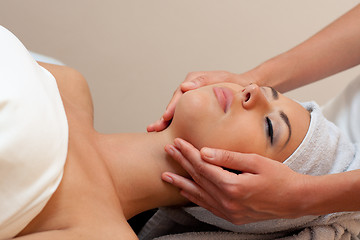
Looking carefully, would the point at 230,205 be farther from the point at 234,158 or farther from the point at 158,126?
the point at 158,126

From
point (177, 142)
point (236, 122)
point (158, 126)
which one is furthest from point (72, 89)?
point (236, 122)

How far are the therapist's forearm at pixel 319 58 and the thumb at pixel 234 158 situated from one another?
1.68ft

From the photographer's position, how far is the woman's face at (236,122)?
117 centimetres

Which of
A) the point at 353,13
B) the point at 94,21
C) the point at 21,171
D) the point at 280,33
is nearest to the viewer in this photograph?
the point at 21,171

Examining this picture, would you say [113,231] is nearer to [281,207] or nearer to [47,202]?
[47,202]

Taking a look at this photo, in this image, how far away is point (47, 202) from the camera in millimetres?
1027

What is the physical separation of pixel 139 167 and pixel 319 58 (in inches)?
30.8

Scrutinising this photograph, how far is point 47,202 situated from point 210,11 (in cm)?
145

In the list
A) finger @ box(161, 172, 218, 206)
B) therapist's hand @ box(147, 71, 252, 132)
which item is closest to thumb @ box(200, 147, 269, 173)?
finger @ box(161, 172, 218, 206)

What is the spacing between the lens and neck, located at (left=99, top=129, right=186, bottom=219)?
3.98ft

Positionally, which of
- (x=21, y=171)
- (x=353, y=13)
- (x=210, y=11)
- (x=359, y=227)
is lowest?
(x=359, y=227)

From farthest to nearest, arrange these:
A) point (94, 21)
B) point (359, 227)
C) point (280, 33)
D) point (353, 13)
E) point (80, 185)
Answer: point (280, 33) → point (94, 21) → point (353, 13) → point (359, 227) → point (80, 185)

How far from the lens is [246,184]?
3.60 feet

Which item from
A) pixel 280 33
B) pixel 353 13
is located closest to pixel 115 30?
pixel 280 33
